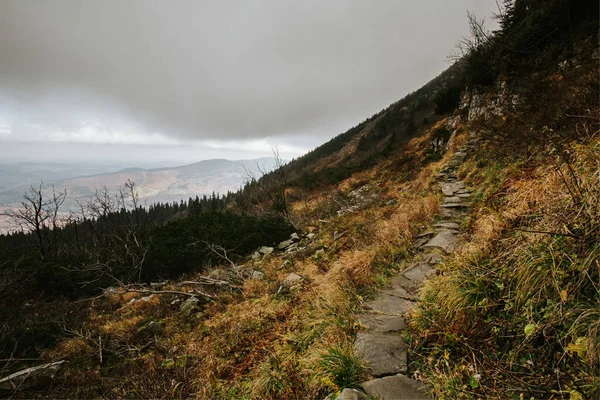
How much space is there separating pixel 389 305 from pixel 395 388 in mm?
1289

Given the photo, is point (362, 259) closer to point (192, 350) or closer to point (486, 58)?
point (192, 350)

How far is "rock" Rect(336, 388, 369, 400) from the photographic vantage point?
201 cm

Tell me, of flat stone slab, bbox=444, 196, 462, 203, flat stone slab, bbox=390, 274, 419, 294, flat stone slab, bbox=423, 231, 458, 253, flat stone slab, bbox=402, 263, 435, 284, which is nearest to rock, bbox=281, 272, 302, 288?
flat stone slab, bbox=390, 274, 419, 294

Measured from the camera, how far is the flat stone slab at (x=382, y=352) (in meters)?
2.34

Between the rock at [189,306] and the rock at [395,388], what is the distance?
18.4ft

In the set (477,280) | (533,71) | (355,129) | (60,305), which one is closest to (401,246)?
(477,280)

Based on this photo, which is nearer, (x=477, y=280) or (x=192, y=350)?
(x=477, y=280)

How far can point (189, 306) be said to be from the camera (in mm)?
6578

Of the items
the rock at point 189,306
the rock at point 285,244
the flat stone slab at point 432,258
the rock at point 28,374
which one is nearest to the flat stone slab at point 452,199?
the flat stone slab at point 432,258

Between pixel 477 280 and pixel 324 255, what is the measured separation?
460 cm

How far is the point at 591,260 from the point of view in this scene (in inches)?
77.6

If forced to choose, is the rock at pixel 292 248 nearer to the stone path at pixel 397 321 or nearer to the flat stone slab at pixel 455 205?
Answer: the stone path at pixel 397 321

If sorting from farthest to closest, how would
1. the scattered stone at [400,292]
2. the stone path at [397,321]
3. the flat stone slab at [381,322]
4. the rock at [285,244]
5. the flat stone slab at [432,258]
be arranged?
the rock at [285,244] → the flat stone slab at [432,258] → the scattered stone at [400,292] → the flat stone slab at [381,322] → the stone path at [397,321]

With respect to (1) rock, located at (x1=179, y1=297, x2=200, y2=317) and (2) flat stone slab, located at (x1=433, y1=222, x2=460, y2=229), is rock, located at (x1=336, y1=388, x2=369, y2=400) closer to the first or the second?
(2) flat stone slab, located at (x1=433, y1=222, x2=460, y2=229)
